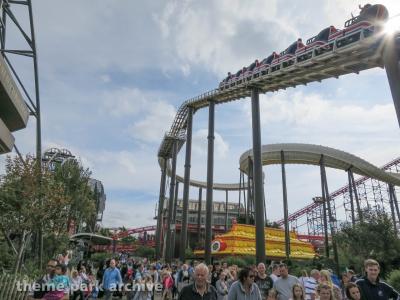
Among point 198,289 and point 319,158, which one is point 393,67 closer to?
point 198,289

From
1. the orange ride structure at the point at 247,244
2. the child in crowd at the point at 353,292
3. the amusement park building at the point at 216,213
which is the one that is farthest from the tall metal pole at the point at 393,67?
the amusement park building at the point at 216,213

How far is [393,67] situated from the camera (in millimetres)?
12500

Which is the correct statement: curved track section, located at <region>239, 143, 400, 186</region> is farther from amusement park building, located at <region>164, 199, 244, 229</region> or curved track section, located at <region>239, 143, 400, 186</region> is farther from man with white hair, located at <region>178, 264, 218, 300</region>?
amusement park building, located at <region>164, 199, 244, 229</region>

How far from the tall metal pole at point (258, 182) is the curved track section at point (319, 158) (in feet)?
35.9

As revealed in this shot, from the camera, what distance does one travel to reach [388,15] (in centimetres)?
1490

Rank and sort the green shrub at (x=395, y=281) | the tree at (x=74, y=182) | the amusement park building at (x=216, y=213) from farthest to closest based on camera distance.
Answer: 1. the amusement park building at (x=216, y=213)
2. the tree at (x=74, y=182)
3. the green shrub at (x=395, y=281)

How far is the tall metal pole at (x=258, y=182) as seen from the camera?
16938 millimetres

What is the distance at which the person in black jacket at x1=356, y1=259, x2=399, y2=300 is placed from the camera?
4082mm

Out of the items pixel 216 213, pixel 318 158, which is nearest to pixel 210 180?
pixel 318 158

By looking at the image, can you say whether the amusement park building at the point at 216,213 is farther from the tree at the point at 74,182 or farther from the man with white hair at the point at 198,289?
the man with white hair at the point at 198,289

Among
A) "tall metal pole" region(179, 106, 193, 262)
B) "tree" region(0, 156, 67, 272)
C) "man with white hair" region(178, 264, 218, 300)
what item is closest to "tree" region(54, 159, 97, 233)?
"tall metal pole" region(179, 106, 193, 262)

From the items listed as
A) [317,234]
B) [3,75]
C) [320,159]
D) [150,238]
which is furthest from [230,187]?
[3,75]

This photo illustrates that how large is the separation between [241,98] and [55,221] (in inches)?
645

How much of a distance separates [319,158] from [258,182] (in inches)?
591
